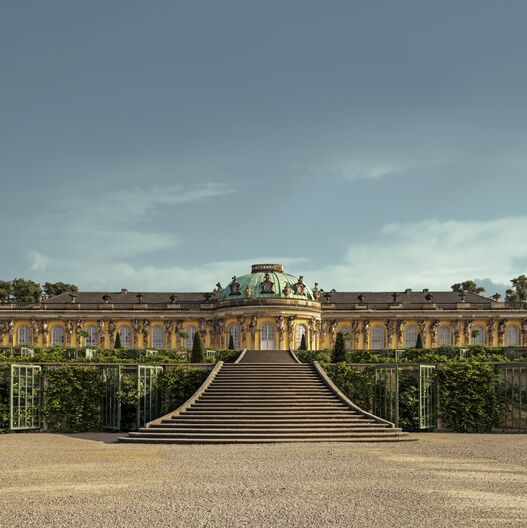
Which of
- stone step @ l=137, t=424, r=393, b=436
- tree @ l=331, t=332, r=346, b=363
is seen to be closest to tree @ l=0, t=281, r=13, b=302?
tree @ l=331, t=332, r=346, b=363

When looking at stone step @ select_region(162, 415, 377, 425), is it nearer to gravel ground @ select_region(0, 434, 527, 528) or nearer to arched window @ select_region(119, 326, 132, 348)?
gravel ground @ select_region(0, 434, 527, 528)

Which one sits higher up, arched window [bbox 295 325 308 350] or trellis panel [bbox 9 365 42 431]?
arched window [bbox 295 325 308 350]

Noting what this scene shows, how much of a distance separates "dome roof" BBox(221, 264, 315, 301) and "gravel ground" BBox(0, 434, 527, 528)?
4772 centimetres

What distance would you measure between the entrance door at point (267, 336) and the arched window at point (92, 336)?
19575 millimetres

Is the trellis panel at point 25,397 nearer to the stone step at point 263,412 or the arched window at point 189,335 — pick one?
the stone step at point 263,412

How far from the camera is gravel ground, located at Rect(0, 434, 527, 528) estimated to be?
542 inches

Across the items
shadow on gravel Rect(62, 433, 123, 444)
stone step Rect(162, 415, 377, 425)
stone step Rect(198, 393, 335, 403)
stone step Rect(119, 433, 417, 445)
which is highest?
stone step Rect(198, 393, 335, 403)

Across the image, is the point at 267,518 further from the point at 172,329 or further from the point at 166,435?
the point at 172,329

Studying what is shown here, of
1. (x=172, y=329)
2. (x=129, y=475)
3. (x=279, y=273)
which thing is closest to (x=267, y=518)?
(x=129, y=475)

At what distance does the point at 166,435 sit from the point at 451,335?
59.6m

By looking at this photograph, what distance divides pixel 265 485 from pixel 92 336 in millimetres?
66680

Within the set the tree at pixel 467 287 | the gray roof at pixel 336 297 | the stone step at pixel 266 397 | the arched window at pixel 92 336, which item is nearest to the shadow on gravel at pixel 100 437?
the stone step at pixel 266 397

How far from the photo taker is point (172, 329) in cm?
8125

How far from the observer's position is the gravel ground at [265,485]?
13.8m
